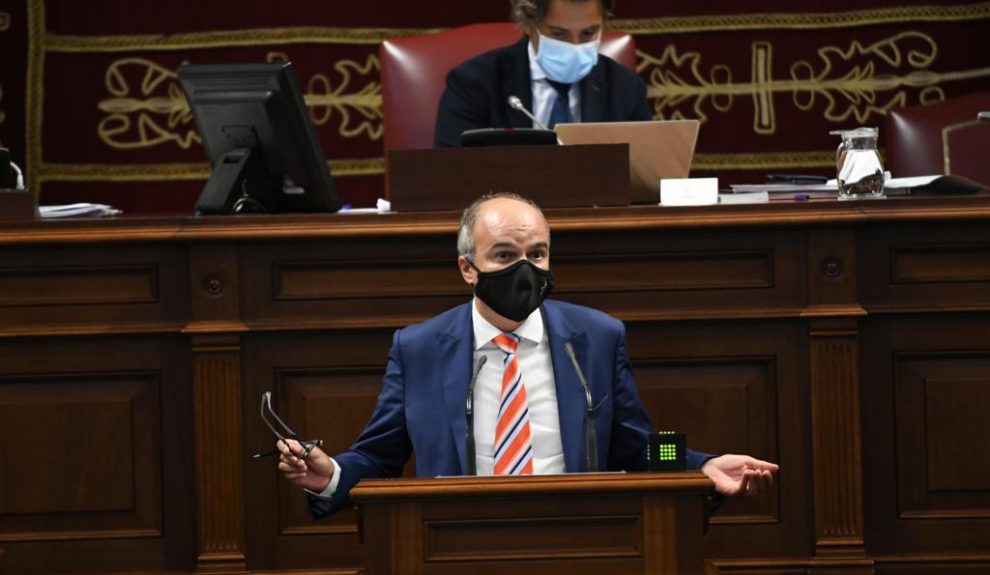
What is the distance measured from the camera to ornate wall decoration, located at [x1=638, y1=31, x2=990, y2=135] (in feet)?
19.4

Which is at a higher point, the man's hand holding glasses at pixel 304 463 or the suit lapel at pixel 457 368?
the suit lapel at pixel 457 368

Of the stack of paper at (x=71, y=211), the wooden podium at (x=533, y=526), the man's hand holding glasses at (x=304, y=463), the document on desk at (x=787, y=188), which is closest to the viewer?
the wooden podium at (x=533, y=526)

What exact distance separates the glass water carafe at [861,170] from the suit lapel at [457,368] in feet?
3.67

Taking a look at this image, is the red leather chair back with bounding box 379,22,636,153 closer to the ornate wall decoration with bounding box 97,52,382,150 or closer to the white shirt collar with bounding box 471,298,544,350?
the ornate wall decoration with bounding box 97,52,382,150

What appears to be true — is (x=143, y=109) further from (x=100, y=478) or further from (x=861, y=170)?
(x=861, y=170)

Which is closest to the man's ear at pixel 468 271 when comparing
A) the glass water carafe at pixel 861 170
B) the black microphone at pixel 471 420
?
the black microphone at pixel 471 420

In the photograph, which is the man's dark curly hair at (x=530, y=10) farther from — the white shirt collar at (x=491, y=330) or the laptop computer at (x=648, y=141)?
the white shirt collar at (x=491, y=330)

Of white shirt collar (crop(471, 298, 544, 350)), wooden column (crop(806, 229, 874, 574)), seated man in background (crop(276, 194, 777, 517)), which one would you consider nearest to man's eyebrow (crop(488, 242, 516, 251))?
seated man in background (crop(276, 194, 777, 517))

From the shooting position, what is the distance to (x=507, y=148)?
3.47 meters

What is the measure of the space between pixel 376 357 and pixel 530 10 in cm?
133

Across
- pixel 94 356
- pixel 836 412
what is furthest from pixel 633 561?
pixel 94 356

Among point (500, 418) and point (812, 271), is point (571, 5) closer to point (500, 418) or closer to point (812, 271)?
point (812, 271)

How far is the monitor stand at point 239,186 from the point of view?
11.8 feet

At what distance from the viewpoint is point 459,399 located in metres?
2.84
